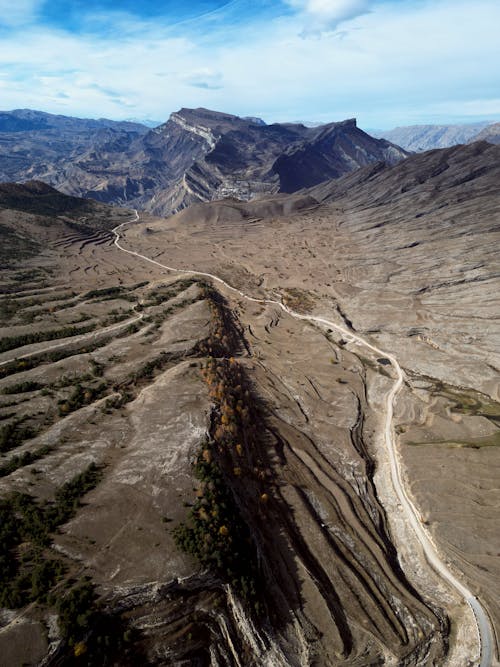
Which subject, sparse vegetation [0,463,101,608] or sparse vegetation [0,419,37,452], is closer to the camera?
sparse vegetation [0,463,101,608]

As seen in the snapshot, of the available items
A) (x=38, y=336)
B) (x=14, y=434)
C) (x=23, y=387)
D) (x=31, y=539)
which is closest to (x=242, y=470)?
(x=31, y=539)

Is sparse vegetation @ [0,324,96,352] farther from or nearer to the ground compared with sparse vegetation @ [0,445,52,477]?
farther from the ground

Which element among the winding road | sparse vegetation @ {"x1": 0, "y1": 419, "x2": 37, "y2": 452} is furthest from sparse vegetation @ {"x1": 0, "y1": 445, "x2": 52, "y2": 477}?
the winding road

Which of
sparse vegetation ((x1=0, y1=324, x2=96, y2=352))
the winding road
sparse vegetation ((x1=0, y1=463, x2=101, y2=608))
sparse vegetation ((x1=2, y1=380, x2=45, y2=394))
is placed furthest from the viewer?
sparse vegetation ((x1=0, y1=324, x2=96, y2=352))

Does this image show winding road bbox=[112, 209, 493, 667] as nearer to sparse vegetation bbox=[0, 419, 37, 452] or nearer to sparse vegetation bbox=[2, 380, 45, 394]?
sparse vegetation bbox=[0, 419, 37, 452]

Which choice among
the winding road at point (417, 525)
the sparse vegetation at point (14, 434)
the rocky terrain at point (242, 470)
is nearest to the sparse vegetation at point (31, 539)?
the rocky terrain at point (242, 470)

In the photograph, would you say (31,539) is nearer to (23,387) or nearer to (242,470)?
(242,470)

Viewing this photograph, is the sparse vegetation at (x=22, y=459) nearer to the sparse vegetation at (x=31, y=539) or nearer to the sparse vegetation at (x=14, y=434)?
the sparse vegetation at (x=14, y=434)

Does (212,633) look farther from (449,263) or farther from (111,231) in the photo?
(111,231)

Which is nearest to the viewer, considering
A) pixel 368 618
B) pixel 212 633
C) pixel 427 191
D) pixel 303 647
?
pixel 212 633

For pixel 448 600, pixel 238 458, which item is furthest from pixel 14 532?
pixel 448 600
